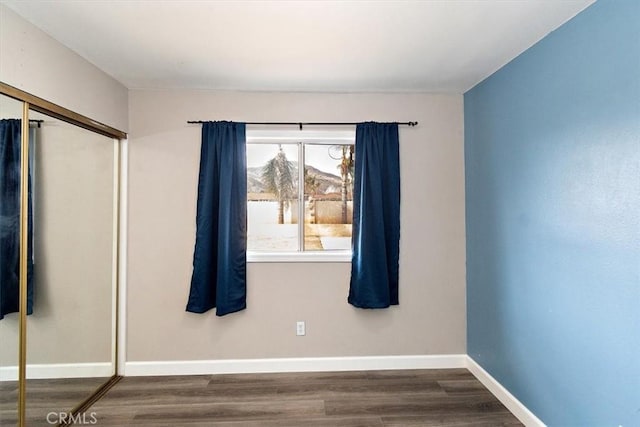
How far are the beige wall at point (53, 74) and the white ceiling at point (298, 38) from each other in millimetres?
63

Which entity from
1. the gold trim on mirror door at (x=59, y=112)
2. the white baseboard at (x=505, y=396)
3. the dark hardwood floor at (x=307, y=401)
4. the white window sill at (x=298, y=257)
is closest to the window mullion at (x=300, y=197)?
the white window sill at (x=298, y=257)

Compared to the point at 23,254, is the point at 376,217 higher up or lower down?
higher up

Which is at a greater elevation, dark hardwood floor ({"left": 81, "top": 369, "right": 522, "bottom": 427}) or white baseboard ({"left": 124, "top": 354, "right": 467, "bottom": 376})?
white baseboard ({"left": 124, "top": 354, "right": 467, "bottom": 376})

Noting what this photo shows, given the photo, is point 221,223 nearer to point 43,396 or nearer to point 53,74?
point 53,74

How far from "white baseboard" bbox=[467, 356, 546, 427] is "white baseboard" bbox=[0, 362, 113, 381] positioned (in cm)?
297

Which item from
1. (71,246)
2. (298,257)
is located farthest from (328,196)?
(71,246)

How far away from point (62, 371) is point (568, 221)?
3179mm

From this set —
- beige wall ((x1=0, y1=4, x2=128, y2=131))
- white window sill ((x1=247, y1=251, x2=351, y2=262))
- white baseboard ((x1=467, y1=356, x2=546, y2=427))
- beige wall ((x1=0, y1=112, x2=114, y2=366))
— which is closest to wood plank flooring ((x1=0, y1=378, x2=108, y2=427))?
beige wall ((x1=0, y1=112, x2=114, y2=366))

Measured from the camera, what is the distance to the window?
9.10 ft

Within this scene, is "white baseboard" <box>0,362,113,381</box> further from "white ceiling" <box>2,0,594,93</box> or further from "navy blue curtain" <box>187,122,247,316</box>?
"white ceiling" <box>2,0,594,93</box>

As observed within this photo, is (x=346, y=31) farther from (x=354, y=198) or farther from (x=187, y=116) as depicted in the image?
(x=187, y=116)

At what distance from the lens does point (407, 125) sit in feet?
8.77

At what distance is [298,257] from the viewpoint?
264 cm

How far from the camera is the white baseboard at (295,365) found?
2.55 m
